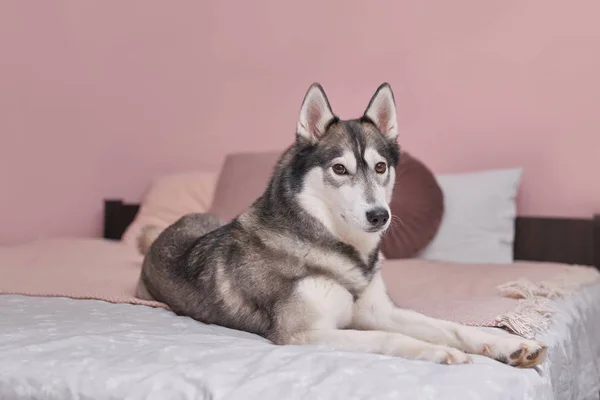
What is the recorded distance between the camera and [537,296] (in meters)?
2.02

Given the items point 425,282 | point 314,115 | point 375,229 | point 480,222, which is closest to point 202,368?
point 375,229

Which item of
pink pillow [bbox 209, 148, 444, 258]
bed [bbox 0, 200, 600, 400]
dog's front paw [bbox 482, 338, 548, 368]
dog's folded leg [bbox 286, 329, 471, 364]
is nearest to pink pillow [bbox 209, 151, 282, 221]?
pink pillow [bbox 209, 148, 444, 258]

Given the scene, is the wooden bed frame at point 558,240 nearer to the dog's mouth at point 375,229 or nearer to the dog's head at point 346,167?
the dog's head at point 346,167

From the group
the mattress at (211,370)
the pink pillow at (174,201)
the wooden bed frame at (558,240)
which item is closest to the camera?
the mattress at (211,370)

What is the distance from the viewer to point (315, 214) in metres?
1.69

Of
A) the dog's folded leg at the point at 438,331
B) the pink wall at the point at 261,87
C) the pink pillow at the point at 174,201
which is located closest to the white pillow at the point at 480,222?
the pink wall at the point at 261,87

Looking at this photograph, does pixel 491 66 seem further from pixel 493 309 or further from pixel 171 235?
pixel 171 235

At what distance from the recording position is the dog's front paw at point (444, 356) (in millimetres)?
1297

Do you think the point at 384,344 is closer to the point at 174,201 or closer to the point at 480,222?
the point at 480,222

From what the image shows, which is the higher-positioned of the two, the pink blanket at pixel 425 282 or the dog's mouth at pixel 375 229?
the dog's mouth at pixel 375 229

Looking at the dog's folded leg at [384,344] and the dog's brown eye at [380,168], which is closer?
the dog's folded leg at [384,344]

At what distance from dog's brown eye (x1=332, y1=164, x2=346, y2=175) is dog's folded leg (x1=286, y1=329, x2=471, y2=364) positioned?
0.41 meters

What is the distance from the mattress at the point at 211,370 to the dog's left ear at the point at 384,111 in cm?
62

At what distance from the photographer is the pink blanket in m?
1.82
